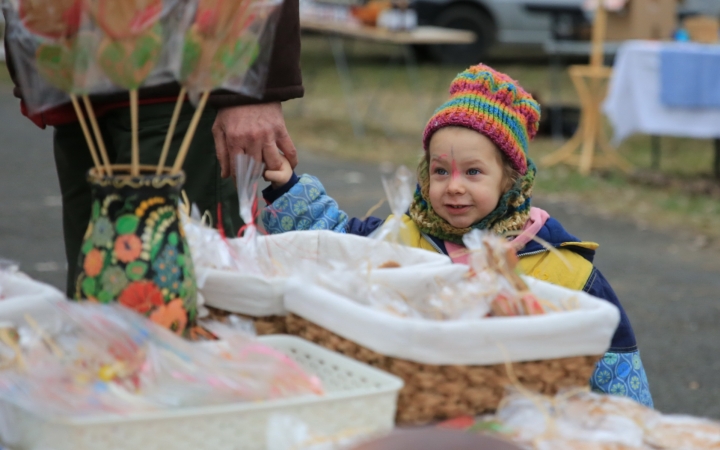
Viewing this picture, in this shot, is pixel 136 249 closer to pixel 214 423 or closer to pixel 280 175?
pixel 214 423

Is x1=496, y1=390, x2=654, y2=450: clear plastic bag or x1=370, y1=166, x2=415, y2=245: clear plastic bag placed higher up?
x1=370, y1=166, x2=415, y2=245: clear plastic bag

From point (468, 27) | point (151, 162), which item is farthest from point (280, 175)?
point (468, 27)

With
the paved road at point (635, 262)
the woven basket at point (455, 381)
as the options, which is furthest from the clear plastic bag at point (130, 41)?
the paved road at point (635, 262)

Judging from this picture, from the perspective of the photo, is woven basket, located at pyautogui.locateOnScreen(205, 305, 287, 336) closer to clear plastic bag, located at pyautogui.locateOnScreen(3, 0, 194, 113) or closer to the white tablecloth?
clear plastic bag, located at pyautogui.locateOnScreen(3, 0, 194, 113)

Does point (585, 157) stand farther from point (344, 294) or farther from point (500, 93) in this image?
point (344, 294)

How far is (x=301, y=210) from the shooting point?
2051 millimetres

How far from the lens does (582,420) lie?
4.03 ft

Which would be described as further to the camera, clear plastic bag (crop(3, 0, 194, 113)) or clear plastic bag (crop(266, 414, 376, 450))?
clear plastic bag (crop(3, 0, 194, 113))

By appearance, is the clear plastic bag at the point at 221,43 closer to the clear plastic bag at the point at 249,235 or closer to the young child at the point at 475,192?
the clear plastic bag at the point at 249,235

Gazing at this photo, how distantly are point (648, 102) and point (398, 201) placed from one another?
627cm

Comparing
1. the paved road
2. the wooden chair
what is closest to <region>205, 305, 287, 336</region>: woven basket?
the paved road

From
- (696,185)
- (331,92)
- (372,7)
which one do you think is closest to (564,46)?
(372,7)

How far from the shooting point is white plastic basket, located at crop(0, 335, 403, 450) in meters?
1.03

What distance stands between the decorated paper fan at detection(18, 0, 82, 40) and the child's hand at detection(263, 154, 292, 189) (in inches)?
33.0
